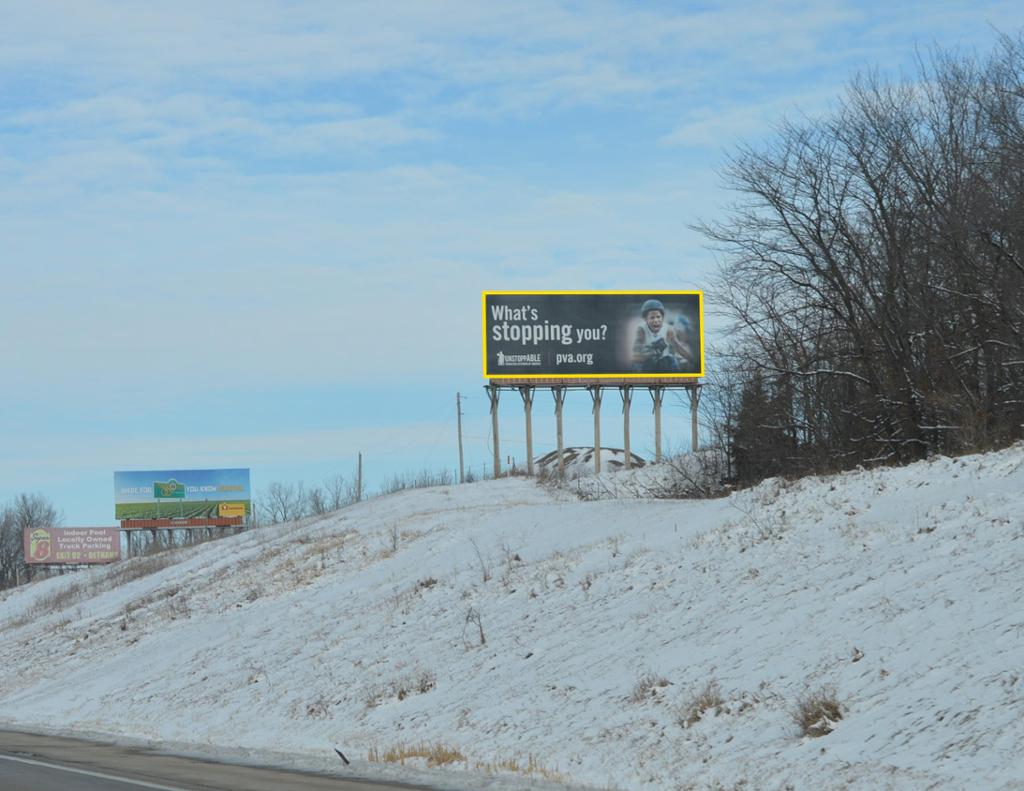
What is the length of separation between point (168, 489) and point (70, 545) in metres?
25.6

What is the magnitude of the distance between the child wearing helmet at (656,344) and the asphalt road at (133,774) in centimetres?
4104

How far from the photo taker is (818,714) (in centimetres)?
1138

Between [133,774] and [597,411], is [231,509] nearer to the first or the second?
[597,411]

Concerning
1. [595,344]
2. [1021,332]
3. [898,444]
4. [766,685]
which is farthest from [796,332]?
[595,344]

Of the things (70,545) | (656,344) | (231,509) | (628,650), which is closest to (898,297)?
(628,650)

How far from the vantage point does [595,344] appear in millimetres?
55500

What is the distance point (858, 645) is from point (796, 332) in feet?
55.0

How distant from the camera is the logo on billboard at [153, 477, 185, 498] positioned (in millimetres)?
90312

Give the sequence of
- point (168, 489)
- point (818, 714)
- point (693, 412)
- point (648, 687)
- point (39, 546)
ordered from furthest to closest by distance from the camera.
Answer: point (39, 546) < point (168, 489) < point (693, 412) < point (648, 687) < point (818, 714)

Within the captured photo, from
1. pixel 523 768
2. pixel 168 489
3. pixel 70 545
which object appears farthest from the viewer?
pixel 70 545

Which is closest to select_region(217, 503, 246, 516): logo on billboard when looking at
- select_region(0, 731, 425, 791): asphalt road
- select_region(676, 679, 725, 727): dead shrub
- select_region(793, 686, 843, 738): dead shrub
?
select_region(0, 731, 425, 791): asphalt road

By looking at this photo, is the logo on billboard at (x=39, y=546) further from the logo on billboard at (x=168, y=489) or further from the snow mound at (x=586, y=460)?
the snow mound at (x=586, y=460)

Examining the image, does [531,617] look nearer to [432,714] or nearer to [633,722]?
[432,714]

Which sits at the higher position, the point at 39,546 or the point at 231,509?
the point at 231,509
